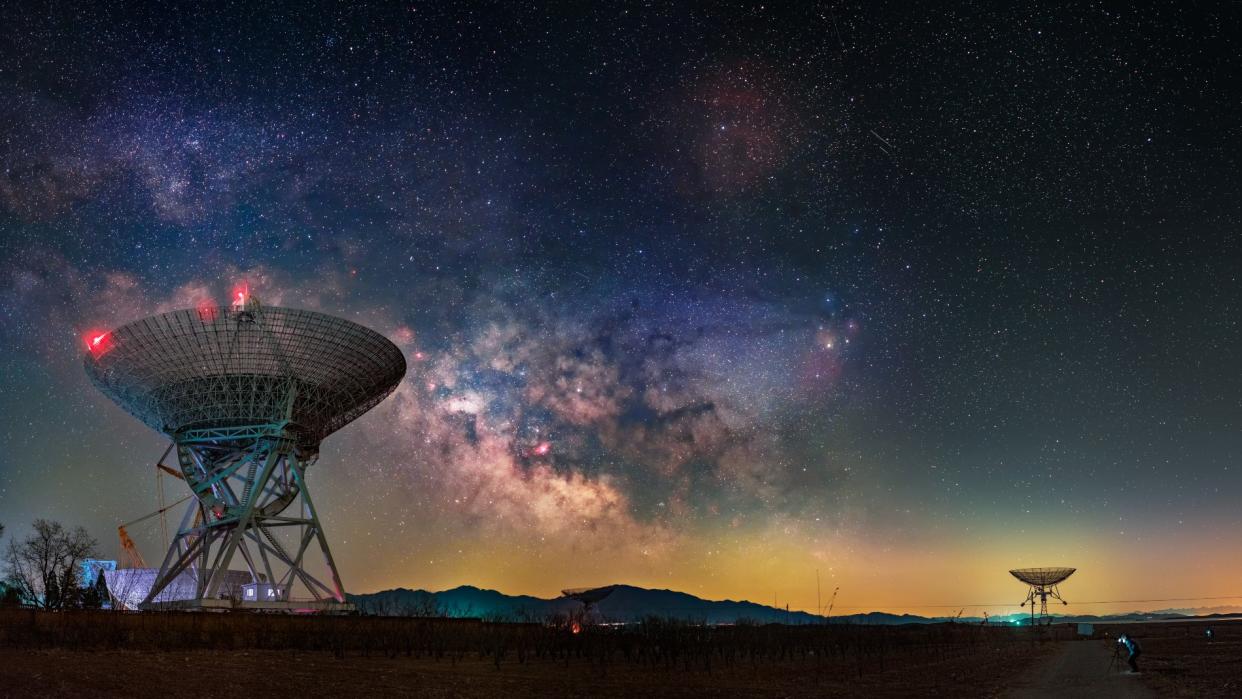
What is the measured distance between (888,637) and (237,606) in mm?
46126

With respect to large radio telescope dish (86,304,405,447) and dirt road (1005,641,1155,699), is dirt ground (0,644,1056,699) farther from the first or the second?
large radio telescope dish (86,304,405,447)

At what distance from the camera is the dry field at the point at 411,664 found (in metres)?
22.5

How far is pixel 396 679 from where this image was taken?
25531 millimetres

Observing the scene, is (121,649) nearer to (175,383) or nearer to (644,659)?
(644,659)

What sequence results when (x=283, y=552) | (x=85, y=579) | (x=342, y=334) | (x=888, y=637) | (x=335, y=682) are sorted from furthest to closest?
1. (x=85, y=579)
2. (x=888, y=637)
3. (x=283, y=552)
4. (x=342, y=334)
5. (x=335, y=682)

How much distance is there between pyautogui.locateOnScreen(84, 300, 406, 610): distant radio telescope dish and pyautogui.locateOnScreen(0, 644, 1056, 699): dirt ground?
23630 mm

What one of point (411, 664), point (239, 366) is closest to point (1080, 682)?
point (411, 664)

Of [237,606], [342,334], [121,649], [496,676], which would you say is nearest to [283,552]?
[237,606]

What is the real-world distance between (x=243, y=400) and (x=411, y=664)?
2835 cm

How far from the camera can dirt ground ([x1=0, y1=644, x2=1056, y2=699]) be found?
20.8 metres

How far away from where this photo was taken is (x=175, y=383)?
175ft

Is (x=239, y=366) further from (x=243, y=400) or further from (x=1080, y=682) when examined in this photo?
(x=1080, y=682)

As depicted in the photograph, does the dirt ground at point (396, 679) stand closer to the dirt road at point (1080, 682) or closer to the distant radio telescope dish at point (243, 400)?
the dirt road at point (1080, 682)

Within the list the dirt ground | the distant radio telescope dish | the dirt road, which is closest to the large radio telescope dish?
the distant radio telescope dish
